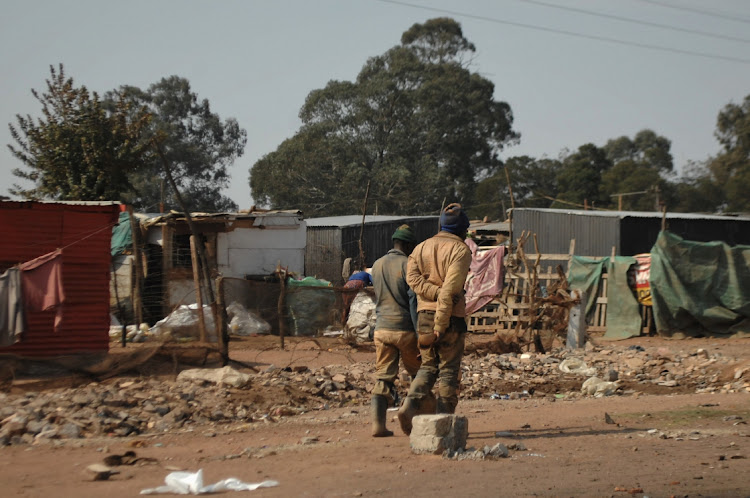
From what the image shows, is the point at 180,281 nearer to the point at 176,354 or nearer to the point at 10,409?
the point at 176,354

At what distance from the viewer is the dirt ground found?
5312 millimetres

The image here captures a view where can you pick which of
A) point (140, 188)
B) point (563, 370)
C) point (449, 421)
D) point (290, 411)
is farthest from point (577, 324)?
point (140, 188)

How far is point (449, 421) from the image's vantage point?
616 centimetres

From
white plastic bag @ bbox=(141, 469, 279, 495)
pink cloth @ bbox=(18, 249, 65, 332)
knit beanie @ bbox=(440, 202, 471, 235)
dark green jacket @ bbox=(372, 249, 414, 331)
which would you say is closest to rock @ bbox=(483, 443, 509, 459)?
dark green jacket @ bbox=(372, 249, 414, 331)

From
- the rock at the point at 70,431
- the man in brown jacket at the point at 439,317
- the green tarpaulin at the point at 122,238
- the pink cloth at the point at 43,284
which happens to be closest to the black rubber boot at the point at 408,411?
the man in brown jacket at the point at 439,317

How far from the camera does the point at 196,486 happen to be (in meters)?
5.25

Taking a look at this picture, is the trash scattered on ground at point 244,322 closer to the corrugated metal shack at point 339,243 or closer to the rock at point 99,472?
the rock at point 99,472

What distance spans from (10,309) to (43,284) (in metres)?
0.52

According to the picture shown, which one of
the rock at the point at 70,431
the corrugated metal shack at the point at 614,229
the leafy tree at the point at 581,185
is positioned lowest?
the rock at the point at 70,431

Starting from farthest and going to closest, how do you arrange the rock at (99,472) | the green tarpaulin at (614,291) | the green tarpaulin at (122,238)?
the green tarpaulin at (122,238) < the green tarpaulin at (614,291) < the rock at (99,472)

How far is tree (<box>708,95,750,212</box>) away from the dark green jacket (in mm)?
40336

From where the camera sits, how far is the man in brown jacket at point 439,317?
6.53 meters

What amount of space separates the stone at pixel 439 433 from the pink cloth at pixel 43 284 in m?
6.26

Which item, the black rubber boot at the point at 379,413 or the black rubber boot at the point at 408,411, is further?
the black rubber boot at the point at 379,413
